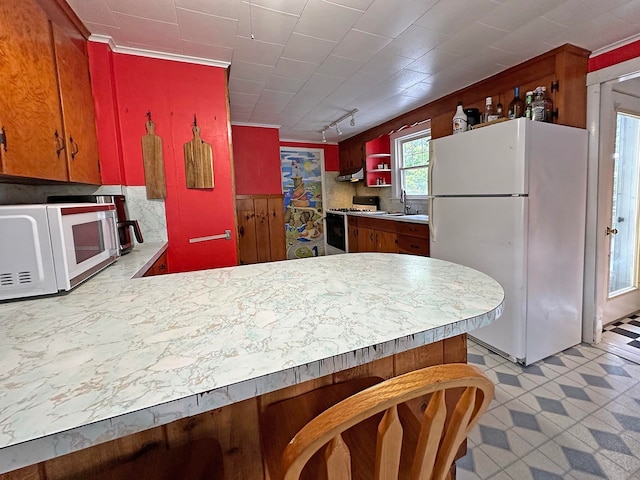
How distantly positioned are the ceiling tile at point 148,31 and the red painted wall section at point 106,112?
22 cm

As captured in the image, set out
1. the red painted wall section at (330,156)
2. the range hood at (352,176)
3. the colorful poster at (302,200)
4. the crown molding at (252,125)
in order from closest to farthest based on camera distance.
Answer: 1. the crown molding at (252,125)
2. the range hood at (352,176)
3. the colorful poster at (302,200)
4. the red painted wall section at (330,156)

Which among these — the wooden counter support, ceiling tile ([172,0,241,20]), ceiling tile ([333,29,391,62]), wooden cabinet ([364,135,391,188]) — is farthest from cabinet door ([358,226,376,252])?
the wooden counter support

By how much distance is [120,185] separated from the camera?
205cm

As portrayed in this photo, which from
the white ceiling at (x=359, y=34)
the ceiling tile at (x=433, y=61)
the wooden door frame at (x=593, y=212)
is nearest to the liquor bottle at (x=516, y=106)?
the white ceiling at (x=359, y=34)

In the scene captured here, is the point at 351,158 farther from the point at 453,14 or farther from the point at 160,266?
the point at 160,266

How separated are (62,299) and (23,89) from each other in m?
1.00

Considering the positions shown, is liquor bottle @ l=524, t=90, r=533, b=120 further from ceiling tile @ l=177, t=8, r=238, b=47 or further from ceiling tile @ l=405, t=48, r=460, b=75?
ceiling tile @ l=177, t=8, r=238, b=47

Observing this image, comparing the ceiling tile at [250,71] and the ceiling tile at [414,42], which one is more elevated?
the ceiling tile at [250,71]

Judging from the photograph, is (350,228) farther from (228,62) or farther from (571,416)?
(571,416)

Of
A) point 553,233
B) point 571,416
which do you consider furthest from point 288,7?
point 571,416

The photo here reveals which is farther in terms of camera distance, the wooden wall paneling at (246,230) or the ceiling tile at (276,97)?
the wooden wall paneling at (246,230)

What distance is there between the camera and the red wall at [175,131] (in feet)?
6.59

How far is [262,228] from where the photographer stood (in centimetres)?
A: 402

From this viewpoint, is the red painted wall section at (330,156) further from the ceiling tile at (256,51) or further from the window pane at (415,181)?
the ceiling tile at (256,51)
